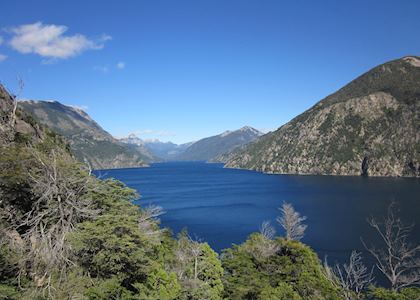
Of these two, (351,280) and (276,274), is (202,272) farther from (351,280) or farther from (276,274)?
(351,280)

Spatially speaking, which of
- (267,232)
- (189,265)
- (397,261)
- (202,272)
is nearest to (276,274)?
(202,272)

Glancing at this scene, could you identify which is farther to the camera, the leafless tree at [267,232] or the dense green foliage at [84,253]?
the leafless tree at [267,232]

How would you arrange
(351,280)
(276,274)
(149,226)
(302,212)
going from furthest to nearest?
1. (302,212)
2. (351,280)
3. (149,226)
4. (276,274)

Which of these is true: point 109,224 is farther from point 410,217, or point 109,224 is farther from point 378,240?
point 410,217

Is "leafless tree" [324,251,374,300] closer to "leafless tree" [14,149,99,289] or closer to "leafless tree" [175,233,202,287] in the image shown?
"leafless tree" [175,233,202,287]

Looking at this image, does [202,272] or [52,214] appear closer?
[52,214]

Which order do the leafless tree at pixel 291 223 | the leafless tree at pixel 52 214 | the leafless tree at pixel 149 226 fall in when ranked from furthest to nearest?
the leafless tree at pixel 291 223 < the leafless tree at pixel 149 226 < the leafless tree at pixel 52 214

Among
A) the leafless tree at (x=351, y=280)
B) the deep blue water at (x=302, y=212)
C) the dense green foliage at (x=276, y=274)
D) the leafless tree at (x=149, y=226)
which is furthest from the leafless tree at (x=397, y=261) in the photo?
the leafless tree at (x=149, y=226)

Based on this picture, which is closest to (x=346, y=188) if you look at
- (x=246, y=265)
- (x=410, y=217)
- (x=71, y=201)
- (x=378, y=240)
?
(x=410, y=217)

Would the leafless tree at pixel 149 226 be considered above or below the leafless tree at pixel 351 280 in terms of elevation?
above

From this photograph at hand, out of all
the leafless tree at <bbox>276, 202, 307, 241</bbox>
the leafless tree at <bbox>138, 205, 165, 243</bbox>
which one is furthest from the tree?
the leafless tree at <bbox>276, 202, 307, 241</bbox>

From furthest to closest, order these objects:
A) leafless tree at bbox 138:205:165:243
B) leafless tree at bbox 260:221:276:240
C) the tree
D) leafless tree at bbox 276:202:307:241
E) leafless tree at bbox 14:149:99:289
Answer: leafless tree at bbox 260:221:276:240, leafless tree at bbox 276:202:307:241, leafless tree at bbox 138:205:165:243, the tree, leafless tree at bbox 14:149:99:289

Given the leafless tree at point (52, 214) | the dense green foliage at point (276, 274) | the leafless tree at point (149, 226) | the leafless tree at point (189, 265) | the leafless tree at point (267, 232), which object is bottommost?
the leafless tree at point (267, 232)

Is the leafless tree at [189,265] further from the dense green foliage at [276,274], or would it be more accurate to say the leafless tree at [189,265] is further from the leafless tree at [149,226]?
the leafless tree at [149,226]
